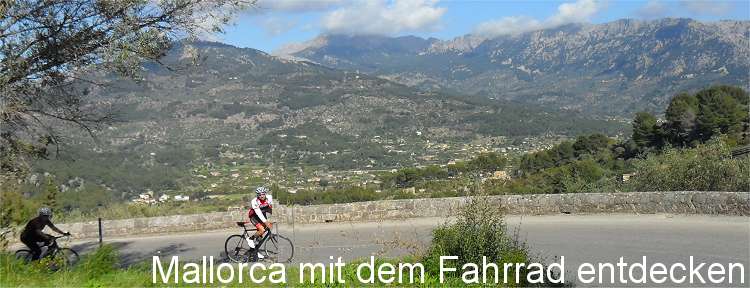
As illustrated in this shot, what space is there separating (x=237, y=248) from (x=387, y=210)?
18.7 feet

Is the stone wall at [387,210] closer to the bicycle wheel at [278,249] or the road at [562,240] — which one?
the road at [562,240]

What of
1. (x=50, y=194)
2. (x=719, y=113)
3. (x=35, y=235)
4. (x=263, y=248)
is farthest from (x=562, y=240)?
(x=719, y=113)

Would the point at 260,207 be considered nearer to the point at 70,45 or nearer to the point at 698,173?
the point at 70,45

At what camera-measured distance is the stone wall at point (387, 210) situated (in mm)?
15102

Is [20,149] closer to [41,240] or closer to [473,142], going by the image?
[41,240]

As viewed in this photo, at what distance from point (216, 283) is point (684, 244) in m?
7.68

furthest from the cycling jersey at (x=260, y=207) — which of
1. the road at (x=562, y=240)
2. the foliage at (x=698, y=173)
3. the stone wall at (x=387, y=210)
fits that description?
the foliage at (x=698, y=173)

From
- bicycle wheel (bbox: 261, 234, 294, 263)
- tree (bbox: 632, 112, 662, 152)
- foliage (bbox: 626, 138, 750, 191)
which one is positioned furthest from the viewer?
tree (bbox: 632, 112, 662, 152)

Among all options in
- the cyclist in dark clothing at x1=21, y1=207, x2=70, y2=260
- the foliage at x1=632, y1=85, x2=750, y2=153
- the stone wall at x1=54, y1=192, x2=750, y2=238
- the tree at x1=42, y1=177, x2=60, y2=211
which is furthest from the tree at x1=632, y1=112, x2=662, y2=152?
the cyclist in dark clothing at x1=21, y1=207, x2=70, y2=260

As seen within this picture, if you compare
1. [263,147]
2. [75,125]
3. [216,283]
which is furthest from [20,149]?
[263,147]

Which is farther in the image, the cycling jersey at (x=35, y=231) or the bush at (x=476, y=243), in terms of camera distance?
the cycling jersey at (x=35, y=231)

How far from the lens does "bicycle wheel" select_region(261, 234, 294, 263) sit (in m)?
12.0

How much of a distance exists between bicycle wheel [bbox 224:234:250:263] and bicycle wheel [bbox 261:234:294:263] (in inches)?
13.0

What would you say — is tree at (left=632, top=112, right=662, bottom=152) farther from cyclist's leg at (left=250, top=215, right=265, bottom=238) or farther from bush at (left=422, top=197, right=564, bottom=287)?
bush at (left=422, top=197, right=564, bottom=287)
